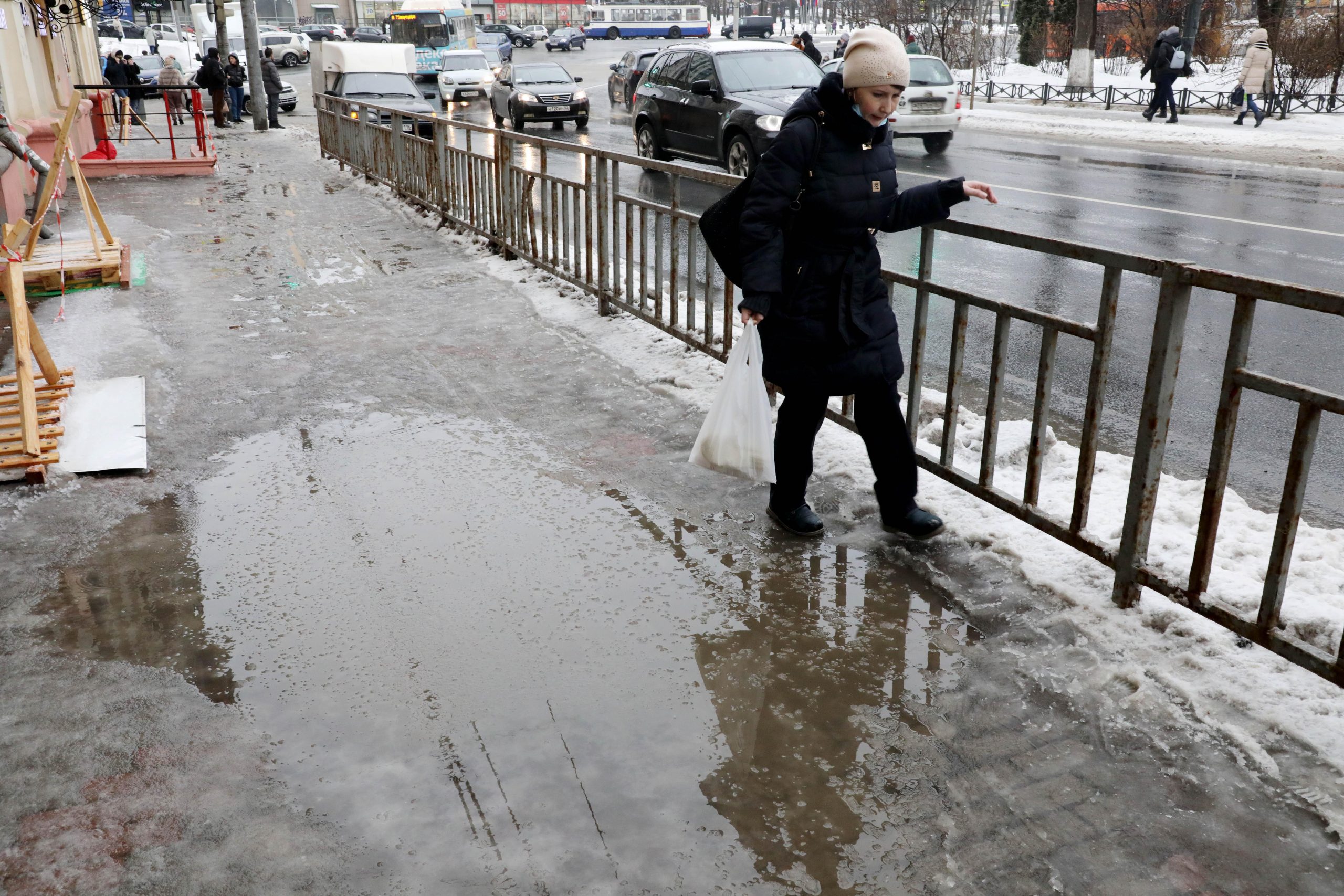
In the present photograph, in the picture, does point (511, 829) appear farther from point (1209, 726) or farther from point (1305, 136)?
point (1305, 136)

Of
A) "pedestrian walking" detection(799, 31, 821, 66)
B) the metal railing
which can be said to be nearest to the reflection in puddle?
the metal railing

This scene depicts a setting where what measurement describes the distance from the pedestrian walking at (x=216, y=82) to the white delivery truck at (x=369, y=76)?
2.41 meters

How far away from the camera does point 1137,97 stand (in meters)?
32.5

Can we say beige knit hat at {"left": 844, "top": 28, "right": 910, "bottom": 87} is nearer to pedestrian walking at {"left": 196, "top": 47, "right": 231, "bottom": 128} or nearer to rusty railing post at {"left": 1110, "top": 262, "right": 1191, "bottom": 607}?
rusty railing post at {"left": 1110, "top": 262, "right": 1191, "bottom": 607}

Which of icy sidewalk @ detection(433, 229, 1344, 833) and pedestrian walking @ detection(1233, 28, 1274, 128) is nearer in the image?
icy sidewalk @ detection(433, 229, 1344, 833)

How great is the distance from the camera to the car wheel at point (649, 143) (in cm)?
1766

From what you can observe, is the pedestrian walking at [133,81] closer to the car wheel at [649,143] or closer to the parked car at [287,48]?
the car wheel at [649,143]

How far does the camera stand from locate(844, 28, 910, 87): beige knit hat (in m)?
3.74

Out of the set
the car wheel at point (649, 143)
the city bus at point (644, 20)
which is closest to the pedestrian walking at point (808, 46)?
the car wheel at point (649, 143)

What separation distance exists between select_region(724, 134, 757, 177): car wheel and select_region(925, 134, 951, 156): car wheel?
22.7 ft

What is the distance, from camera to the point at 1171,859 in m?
2.62

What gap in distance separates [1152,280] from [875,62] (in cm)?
711

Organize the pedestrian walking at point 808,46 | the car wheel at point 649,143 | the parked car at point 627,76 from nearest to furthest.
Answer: the car wheel at point 649,143 < the parked car at point 627,76 < the pedestrian walking at point 808,46

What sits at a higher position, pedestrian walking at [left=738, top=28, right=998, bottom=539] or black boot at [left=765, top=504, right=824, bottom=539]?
pedestrian walking at [left=738, top=28, right=998, bottom=539]
